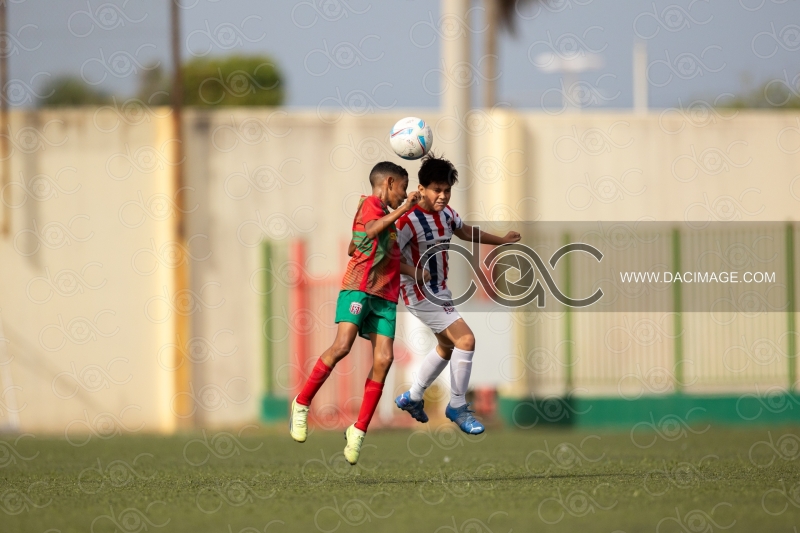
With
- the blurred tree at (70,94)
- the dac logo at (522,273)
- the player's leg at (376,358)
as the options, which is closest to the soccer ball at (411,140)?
the player's leg at (376,358)

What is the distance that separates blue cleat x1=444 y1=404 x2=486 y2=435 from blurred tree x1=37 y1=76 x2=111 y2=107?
33.0 feet

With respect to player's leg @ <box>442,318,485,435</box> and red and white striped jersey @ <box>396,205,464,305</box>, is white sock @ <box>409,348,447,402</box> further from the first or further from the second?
red and white striped jersey @ <box>396,205,464,305</box>

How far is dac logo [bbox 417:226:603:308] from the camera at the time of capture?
47.3 feet

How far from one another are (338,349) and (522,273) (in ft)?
28.0

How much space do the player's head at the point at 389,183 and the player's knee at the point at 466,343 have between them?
114 centimetres

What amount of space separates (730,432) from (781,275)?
2688 millimetres

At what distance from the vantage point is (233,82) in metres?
32.9

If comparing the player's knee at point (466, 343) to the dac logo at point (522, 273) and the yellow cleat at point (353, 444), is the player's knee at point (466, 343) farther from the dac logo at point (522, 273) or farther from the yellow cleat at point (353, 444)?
the dac logo at point (522, 273)

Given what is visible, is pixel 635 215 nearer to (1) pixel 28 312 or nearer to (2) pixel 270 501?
(1) pixel 28 312

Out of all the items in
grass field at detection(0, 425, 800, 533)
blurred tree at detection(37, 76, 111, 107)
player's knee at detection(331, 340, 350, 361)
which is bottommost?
grass field at detection(0, 425, 800, 533)

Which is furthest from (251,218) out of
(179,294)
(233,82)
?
(233,82)

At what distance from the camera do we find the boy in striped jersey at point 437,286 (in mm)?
7236

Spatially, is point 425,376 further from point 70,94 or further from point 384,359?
point 70,94

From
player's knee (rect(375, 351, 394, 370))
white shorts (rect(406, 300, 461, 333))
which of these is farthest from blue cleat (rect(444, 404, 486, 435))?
player's knee (rect(375, 351, 394, 370))
